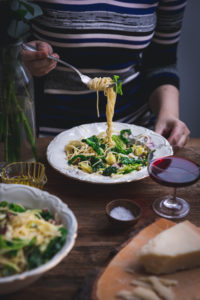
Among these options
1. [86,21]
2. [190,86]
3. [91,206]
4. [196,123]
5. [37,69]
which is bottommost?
[196,123]

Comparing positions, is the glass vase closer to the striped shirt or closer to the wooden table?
the wooden table

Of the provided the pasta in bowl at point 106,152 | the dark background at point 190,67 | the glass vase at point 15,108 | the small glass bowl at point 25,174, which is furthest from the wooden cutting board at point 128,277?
the dark background at point 190,67

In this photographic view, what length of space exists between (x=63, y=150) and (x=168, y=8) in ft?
5.22

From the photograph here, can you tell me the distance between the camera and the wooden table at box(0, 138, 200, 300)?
1397 millimetres

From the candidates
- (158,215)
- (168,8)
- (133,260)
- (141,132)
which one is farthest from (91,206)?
(168,8)

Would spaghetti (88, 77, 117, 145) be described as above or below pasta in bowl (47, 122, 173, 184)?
above

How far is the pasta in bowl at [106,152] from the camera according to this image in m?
2.05

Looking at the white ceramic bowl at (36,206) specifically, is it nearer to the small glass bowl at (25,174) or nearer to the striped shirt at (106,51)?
the small glass bowl at (25,174)

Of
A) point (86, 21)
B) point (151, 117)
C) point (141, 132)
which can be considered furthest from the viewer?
point (151, 117)

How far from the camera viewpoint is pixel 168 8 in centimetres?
302

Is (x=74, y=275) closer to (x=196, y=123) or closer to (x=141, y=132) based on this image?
(x=141, y=132)

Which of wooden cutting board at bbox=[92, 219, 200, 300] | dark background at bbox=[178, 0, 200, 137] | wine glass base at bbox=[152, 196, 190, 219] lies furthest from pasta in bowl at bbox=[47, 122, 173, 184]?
dark background at bbox=[178, 0, 200, 137]

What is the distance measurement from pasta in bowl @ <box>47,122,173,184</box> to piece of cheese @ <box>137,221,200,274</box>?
1.76ft

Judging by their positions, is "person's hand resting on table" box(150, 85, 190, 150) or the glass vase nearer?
the glass vase
